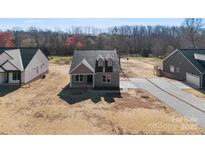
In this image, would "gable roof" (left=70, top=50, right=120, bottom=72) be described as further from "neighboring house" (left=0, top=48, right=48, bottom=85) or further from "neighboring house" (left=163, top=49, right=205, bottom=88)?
"neighboring house" (left=163, top=49, right=205, bottom=88)

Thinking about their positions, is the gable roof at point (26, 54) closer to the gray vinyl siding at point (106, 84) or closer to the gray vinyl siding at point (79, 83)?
the gray vinyl siding at point (79, 83)

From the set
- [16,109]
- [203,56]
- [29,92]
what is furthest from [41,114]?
[203,56]

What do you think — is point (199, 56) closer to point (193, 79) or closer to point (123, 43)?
point (193, 79)

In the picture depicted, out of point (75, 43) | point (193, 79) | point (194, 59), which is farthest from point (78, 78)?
point (75, 43)

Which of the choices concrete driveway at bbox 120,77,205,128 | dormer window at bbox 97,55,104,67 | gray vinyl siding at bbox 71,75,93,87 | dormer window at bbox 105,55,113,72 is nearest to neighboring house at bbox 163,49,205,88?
concrete driveway at bbox 120,77,205,128

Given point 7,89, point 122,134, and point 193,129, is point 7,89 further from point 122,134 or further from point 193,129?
point 193,129

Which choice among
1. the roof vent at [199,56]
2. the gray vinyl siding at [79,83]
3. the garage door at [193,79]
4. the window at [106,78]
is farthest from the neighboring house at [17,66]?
the roof vent at [199,56]
